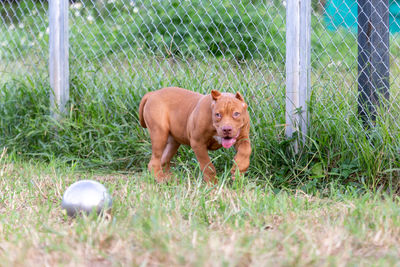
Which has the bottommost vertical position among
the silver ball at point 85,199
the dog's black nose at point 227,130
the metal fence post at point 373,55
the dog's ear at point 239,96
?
the metal fence post at point 373,55

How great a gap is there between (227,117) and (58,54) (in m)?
2.48

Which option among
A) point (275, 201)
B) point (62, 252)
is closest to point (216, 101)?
point (275, 201)

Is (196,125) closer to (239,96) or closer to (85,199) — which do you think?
(239,96)

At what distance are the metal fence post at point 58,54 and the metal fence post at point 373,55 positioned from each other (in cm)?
276

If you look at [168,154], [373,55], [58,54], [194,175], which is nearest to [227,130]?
[194,175]

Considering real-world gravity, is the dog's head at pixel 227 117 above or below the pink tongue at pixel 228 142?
above

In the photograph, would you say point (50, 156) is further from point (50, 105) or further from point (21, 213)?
point (21, 213)

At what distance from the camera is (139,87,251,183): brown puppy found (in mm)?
3365

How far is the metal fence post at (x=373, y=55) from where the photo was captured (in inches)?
154

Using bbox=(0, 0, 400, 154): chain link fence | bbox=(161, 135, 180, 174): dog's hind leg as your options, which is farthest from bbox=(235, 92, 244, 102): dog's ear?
bbox=(161, 135, 180, 174): dog's hind leg

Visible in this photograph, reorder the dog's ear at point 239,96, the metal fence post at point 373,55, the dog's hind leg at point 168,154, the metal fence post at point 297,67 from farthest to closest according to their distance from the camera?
the dog's hind leg at point 168,154 → the metal fence post at point 297,67 → the metal fence post at point 373,55 → the dog's ear at point 239,96

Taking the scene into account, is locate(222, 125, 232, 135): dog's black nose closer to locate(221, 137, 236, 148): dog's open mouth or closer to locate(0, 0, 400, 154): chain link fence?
locate(221, 137, 236, 148): dog's open mouth

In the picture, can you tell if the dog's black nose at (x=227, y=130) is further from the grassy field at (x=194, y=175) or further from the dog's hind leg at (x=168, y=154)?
the dog's hind leg at (x=168, y=154)

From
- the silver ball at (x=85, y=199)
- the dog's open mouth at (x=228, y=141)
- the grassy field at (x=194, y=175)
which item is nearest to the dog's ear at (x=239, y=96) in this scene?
the dog's open mouth at (x=228, y=141)
